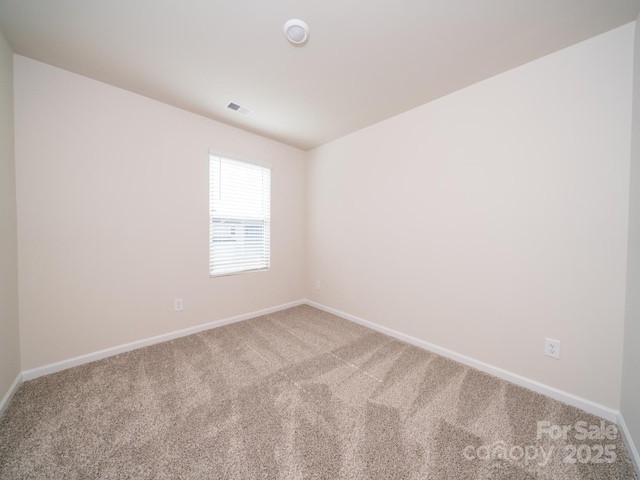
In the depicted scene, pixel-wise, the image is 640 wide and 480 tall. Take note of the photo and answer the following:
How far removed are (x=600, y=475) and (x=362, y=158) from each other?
2.88 meters

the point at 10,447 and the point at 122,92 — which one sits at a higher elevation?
the point at 122,92

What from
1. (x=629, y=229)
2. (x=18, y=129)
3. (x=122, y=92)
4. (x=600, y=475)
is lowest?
(x=600, y=475)

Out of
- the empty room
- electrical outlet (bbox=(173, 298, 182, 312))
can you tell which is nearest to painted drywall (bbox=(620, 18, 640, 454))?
the empty room

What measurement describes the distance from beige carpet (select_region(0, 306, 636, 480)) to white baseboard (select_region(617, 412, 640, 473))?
3cm

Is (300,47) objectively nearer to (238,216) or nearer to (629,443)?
(238,216)

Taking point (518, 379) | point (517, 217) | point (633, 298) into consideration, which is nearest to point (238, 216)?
point (517, 217)

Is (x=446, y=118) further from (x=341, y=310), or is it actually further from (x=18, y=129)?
(x=18, y=129)

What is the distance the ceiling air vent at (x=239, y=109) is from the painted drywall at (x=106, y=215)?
391 mm

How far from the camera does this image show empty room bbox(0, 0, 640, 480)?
1303 millimetres

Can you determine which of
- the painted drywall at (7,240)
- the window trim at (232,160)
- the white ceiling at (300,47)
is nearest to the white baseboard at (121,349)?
the painted drywall at (7,240)

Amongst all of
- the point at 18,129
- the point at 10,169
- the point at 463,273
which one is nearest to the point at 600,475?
the point at 463,273

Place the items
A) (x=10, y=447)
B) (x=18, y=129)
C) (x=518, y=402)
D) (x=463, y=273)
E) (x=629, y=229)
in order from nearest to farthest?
(x=10, y=447) < (x=629, y=229) < (x=518, y=402) < (x=18, y=129) < (x=463, y=273)

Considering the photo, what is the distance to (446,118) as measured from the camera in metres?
2.16

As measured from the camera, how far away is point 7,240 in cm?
159
